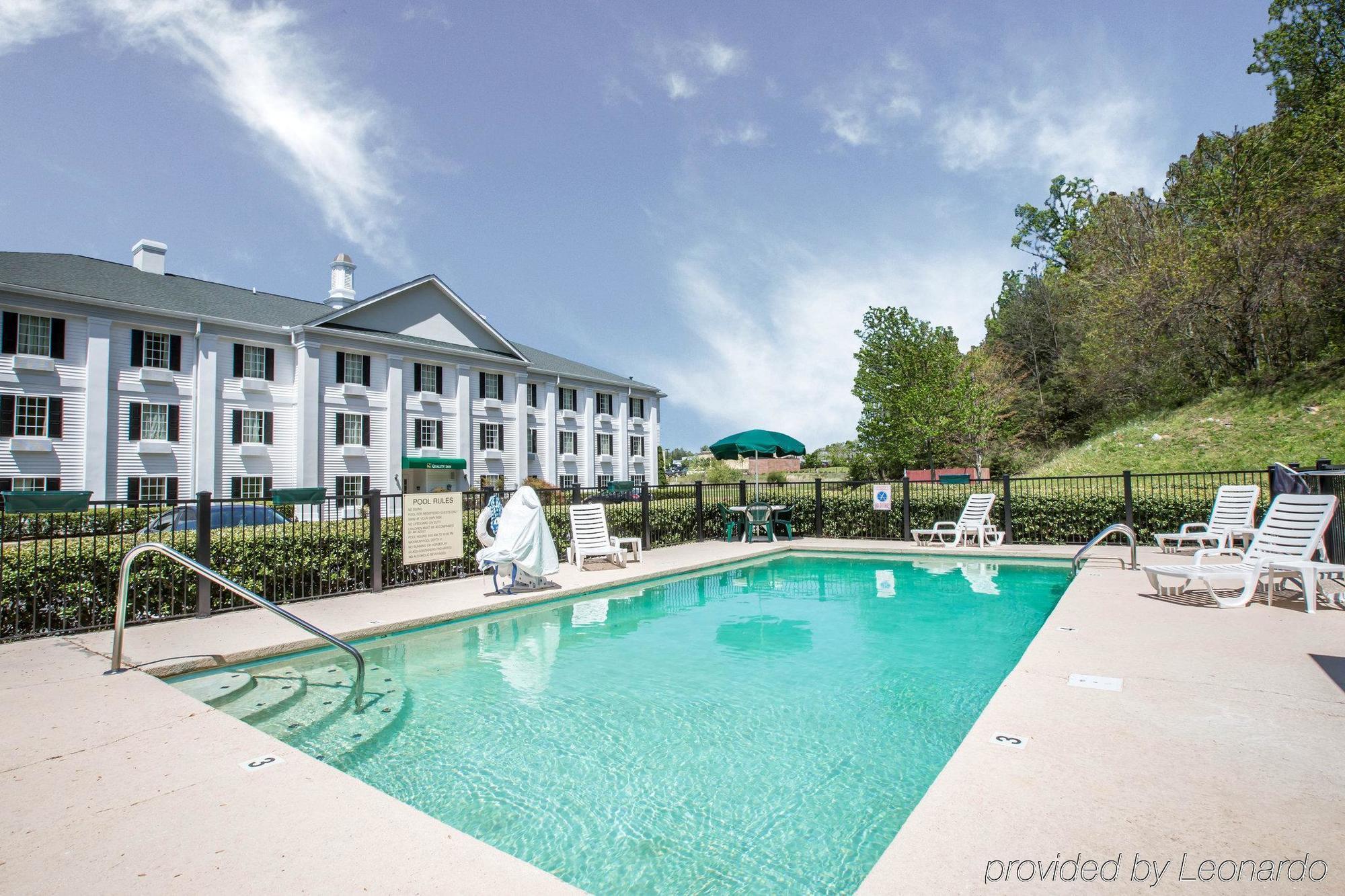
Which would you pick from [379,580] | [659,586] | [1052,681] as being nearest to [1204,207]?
[659,586]

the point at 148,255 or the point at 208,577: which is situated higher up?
the point at 148,255

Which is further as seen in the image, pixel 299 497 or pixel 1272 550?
pixel 299 497

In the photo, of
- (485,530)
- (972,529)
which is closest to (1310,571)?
(972,529)

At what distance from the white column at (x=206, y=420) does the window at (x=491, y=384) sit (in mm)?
10829

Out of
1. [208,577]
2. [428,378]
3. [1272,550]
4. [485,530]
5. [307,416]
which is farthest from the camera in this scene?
[428,378]

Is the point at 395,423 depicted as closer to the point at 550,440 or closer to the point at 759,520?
the point at 550,440

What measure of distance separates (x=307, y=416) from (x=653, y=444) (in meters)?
20.4

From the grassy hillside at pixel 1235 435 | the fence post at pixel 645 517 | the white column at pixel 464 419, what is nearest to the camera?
the fence post at pixel 645 517

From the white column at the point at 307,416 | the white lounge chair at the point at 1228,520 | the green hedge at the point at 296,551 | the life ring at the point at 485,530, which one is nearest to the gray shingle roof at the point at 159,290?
the white column at the point at 307,416

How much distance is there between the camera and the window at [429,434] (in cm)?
2877

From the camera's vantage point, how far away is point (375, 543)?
8625mm

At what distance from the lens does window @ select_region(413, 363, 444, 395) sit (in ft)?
95.7

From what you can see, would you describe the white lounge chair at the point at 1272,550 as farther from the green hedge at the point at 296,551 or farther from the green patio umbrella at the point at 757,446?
the green patio umbrella at the point at 757,446

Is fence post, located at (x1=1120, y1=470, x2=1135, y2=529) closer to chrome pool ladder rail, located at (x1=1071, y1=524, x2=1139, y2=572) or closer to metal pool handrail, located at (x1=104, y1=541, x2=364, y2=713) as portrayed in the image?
chrome pool ladder rail, located at (x1=1071, y1=524, x2=1139, y2=572)
